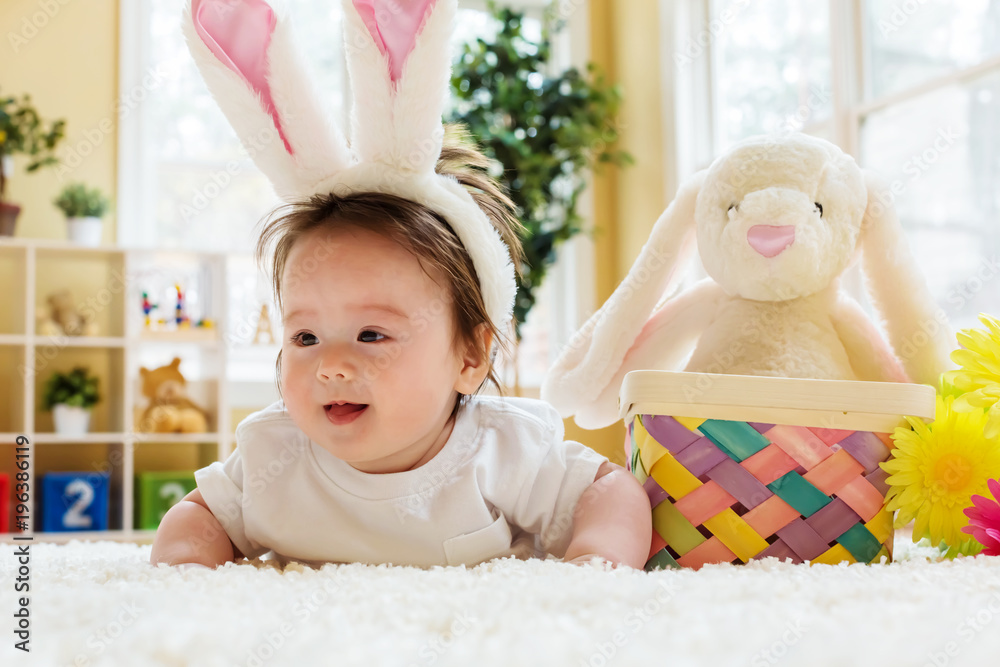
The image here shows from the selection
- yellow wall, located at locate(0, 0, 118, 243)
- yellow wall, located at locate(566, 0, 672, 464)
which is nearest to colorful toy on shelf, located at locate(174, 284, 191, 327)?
yellow wall, located at locate(0, 0, 118, 243)

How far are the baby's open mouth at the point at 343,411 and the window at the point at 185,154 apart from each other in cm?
250

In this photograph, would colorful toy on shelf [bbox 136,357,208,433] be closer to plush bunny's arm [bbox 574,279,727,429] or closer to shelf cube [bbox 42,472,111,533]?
shelf cube [bbox 42,472,111,533]

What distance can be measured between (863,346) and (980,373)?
133 mm

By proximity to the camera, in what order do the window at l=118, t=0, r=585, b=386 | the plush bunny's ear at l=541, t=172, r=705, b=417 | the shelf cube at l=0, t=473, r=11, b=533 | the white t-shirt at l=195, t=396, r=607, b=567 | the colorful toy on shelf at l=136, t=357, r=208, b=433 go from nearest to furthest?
1. the white t-shirt at l=195, t=396, r=607, b=567
2. the plush bunny's ear at l=541, t=172, r=705, b=417
3. the shelf cube at l=0, t=473, r=11, b=533
4. the colorful toy on shelf at l=136, t=357, r=208, b=433
5. the window at l=118, t=0, r=585, b=386

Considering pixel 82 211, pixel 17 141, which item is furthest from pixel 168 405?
pixel 17 141

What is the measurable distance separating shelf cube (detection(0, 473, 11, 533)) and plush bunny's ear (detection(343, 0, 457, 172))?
2.54m

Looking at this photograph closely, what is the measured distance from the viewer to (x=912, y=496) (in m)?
0.77

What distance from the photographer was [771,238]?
87 cm

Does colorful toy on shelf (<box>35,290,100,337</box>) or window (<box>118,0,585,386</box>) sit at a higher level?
window (<box>118,0,585,386</box>)

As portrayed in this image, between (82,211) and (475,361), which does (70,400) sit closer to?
(82,211)

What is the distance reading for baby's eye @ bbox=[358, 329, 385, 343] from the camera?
0.84 metres

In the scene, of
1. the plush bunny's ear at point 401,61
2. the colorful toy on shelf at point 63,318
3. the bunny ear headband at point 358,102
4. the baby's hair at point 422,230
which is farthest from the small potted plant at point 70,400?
the plush bunny's ear at point 401,61

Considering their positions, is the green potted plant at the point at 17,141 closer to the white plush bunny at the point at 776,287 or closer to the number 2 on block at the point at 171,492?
the number 2 on block at the point at 171,492

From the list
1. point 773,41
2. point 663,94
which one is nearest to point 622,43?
point 663,94
